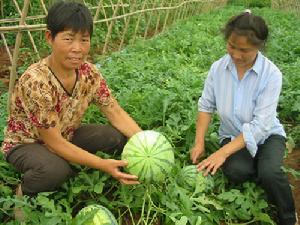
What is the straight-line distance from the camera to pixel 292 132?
4.59 metres

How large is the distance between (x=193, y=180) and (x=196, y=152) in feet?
1.17

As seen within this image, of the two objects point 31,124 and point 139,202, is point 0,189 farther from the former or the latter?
point 139,202

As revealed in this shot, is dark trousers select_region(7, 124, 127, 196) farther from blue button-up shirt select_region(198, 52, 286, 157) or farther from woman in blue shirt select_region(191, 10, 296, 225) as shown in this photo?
blue button-up shirt select_region(198, 52, 286, 157)

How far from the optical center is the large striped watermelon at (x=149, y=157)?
2.94 meters

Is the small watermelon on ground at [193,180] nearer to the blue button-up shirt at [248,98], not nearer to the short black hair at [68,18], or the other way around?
the blue button-up shirt at [248,98]

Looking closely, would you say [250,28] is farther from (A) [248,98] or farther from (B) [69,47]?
(B) [69,47]

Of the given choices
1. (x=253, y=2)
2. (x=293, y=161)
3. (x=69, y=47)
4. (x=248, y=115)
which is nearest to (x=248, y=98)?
(x=248, y=115)

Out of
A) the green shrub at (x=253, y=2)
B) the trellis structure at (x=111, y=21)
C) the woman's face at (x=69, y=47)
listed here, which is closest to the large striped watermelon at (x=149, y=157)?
the woman's face at (x=69, y=47)

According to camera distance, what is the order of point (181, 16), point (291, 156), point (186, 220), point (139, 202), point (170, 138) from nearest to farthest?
point (186, 220) → point (139, 202) → point (170, 138) → point (291, 156) → point (181, 16)

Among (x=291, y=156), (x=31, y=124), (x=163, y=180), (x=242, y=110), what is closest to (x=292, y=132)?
(x=291, y=156)

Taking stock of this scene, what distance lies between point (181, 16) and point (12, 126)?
41.4 feet

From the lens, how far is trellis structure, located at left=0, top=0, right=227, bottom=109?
451cm

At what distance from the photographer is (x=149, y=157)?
9.72 ft

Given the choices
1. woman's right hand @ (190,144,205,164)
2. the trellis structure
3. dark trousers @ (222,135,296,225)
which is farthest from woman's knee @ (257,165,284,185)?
the trellis structure
